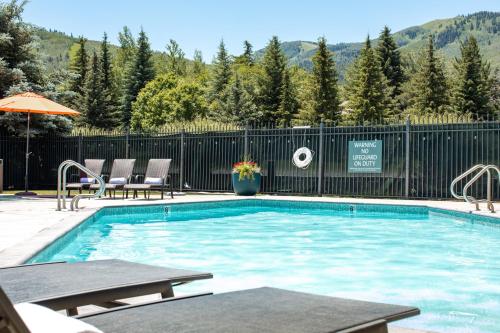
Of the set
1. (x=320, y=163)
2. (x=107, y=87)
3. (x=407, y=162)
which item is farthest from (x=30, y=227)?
(x=107, y=87)

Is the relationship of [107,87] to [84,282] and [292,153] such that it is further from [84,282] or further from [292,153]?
[84,282]

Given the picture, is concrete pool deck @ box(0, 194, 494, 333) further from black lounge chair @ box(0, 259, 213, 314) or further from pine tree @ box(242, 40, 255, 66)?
pine tree @ box(242, 40, 255, 66)

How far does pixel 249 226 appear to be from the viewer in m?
9.19

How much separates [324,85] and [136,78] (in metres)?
16.6

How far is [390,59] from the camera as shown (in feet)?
145

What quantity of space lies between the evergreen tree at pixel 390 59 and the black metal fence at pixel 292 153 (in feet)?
104

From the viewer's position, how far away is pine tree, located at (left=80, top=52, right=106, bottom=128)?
41.1 metres

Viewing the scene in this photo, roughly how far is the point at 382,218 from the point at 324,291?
6504mm

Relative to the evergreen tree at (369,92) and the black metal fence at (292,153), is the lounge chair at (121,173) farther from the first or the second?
the evergreen tree at (369,92)

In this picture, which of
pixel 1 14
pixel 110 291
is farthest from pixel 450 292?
pixel 1 14

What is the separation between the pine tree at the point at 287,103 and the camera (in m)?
40.7

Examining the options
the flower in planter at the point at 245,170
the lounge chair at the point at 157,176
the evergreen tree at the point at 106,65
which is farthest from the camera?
the evergreen tree at the point at 106,65

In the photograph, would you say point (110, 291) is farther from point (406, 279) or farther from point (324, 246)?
point (324, 246)

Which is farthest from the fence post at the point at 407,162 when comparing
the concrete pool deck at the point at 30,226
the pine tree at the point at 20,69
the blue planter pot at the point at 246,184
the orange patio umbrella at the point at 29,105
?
the pine tree at the point at 20,69
